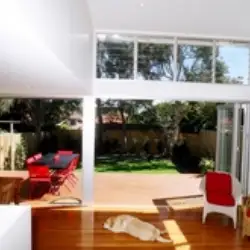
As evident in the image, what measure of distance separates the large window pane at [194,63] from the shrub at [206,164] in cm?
200

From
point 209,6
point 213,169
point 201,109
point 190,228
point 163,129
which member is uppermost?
point 209,6

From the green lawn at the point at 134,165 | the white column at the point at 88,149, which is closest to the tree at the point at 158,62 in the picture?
the white column at the point at 88,149

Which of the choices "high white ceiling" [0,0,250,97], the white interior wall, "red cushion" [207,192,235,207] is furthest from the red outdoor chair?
the white interior wall

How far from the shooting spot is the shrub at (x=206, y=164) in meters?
7.30

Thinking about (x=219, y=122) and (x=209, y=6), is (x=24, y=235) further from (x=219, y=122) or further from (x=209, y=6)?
(x=219, y=122)

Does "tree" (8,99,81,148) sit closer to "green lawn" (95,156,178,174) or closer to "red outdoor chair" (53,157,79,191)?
"red outdoor chair" (53,157,79,191)

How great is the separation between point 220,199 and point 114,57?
131 inches

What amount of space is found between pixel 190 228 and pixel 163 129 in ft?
8.16

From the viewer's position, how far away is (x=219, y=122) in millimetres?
7039

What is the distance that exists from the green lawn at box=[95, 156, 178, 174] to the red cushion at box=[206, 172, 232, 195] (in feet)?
5.55

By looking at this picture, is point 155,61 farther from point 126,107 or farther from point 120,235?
point 120,235

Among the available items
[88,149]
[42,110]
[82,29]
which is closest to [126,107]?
[88,149]

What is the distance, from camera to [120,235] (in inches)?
187

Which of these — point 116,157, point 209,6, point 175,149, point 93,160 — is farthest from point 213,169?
point 209,6
